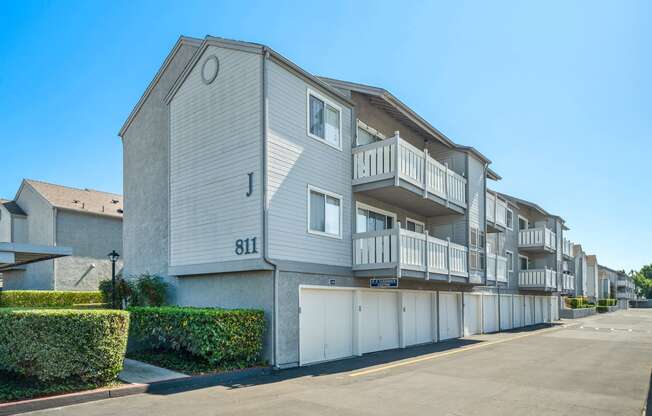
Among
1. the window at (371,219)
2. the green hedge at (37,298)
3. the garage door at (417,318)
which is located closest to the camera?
the window at (371,219)

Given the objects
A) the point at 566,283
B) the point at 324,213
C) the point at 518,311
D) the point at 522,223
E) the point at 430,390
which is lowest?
the point at 518,311

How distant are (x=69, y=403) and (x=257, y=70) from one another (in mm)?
8958

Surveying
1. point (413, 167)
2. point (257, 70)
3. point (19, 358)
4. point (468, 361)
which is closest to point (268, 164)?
point (257, 70)

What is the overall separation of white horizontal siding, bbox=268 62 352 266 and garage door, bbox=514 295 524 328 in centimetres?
1964

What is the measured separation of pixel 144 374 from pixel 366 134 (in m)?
11.1

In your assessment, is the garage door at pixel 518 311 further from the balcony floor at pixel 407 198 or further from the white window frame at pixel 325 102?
the white window frame at pixel 325 102

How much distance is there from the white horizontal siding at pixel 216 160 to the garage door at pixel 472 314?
13.5 metres

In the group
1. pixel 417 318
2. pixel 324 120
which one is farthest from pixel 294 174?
pixel 417 318

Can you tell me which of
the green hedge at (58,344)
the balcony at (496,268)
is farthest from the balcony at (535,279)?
the green hedge at (58,344)

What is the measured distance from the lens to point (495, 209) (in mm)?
27172

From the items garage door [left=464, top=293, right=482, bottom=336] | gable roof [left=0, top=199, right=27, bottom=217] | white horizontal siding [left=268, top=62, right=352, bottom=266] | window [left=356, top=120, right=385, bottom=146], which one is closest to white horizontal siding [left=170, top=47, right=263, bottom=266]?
white horizontal siding [left=268, top=62, right=352, bottom=266]

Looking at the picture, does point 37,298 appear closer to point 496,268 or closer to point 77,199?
point 77,199

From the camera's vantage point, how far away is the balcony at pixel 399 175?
1555 cm

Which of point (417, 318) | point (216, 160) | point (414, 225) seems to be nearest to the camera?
point (216, 160)
